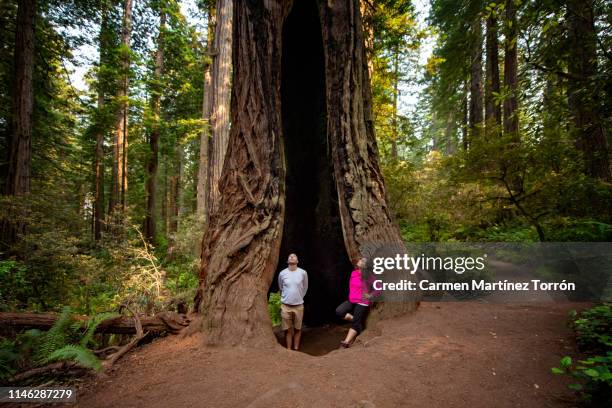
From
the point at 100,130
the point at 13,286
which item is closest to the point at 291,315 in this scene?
the point at 13,286

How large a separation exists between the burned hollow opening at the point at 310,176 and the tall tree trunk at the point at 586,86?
4.67 meters

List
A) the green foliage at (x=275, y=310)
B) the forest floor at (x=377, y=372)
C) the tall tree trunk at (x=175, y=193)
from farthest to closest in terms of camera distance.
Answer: the tall tree trunk at (x=175, y=193), the green foliage at (x=275, y=310), the forest floor at (x=377, y=372)

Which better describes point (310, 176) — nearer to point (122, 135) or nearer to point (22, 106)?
point (22, 106)

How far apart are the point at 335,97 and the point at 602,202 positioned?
5.87 m

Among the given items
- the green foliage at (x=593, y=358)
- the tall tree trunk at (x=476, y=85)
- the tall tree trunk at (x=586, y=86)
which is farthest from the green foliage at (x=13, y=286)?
the tall tree trunk at (x=476, y=85)

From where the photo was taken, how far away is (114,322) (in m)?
4.50

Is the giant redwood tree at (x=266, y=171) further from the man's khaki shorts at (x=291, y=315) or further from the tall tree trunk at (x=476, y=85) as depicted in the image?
the tall tree trunk at (x=476, y=85)

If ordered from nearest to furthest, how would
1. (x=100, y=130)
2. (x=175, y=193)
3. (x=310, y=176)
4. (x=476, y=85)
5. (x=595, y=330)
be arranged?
1. (x=595, y=330)
2. (x=310, y=176)
3. (x=476, y=85)
4. (x=100, y=130)
5. (x=175, y=193)

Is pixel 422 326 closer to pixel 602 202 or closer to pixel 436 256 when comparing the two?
pixel 436 256

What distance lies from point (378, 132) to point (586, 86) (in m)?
7.43

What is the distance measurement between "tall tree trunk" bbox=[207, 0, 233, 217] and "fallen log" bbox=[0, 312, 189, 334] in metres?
4.47

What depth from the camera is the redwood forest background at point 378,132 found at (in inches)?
225

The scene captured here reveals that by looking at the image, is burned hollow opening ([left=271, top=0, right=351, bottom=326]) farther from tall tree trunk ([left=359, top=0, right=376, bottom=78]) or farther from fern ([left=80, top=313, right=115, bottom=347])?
fern ([left=80, top=313, right=115, bottom=347])

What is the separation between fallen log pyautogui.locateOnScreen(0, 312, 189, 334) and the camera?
428 cm
